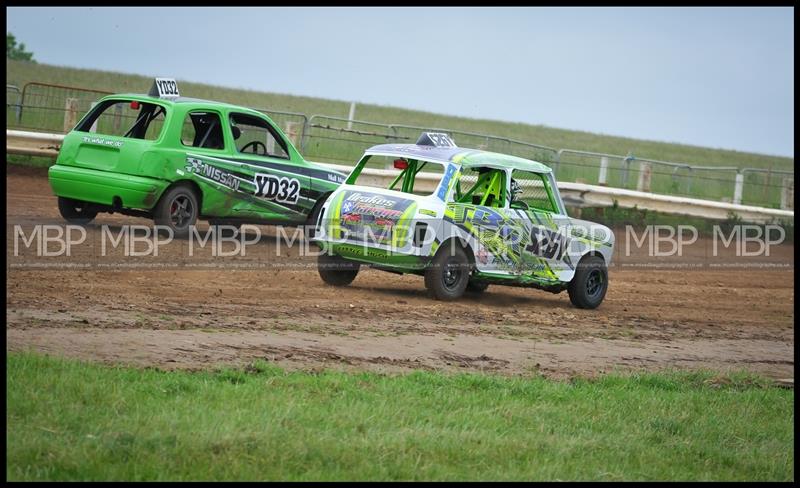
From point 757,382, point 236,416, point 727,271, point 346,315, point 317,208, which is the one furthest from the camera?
point 727,271

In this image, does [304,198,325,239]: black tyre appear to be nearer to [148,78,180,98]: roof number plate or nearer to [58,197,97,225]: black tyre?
[148,78,180,98]: roof number plate

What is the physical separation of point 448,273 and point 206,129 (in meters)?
4.74

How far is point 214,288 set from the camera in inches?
543

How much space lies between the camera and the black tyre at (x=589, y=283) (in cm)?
1520

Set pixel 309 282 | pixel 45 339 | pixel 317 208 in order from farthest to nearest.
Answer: pixel 317 208
pixel 309 282
pixel 45 339

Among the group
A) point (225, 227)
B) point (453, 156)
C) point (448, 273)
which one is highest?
point (453, 156)

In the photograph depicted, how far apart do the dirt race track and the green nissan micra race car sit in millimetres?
584

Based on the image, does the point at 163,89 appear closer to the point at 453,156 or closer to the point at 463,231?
the point at 453,156

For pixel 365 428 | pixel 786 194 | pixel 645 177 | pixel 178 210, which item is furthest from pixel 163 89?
pixel 786 194

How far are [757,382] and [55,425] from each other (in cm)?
644

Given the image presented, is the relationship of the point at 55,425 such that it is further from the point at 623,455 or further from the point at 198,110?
the point at 198,110

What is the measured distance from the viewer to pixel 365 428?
309 inches

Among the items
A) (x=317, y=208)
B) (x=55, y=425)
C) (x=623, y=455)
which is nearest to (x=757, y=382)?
(x=623, y=455)

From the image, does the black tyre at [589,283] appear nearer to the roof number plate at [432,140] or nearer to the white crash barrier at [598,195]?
the roof number plate at [432,140]
